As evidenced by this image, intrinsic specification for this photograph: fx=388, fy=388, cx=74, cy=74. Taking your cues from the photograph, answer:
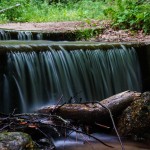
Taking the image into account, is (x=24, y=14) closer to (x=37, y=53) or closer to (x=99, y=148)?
(x=37, y=53)

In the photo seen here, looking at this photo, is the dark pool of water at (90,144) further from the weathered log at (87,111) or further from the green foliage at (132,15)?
the green foliage at (132,15)

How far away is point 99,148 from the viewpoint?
180 inches

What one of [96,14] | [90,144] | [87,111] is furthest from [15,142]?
[96,14]

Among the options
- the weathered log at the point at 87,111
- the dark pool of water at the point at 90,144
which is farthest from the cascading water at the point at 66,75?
the dark pool of water at the point at 90,144

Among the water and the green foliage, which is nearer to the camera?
the water

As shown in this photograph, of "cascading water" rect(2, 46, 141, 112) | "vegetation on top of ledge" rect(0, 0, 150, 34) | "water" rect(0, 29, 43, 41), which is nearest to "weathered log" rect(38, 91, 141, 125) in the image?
"cascading water" rect(2, 46, 141, 112)

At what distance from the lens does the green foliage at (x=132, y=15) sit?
9.22 metres

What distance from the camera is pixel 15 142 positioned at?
134 inches

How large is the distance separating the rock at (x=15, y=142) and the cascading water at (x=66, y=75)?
2137 mm

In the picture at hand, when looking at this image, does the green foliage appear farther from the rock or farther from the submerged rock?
the rock

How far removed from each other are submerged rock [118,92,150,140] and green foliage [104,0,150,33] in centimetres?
424

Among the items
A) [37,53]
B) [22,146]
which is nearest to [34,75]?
[37,53]

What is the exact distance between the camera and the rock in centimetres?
335

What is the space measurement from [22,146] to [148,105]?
2212 millimetres
